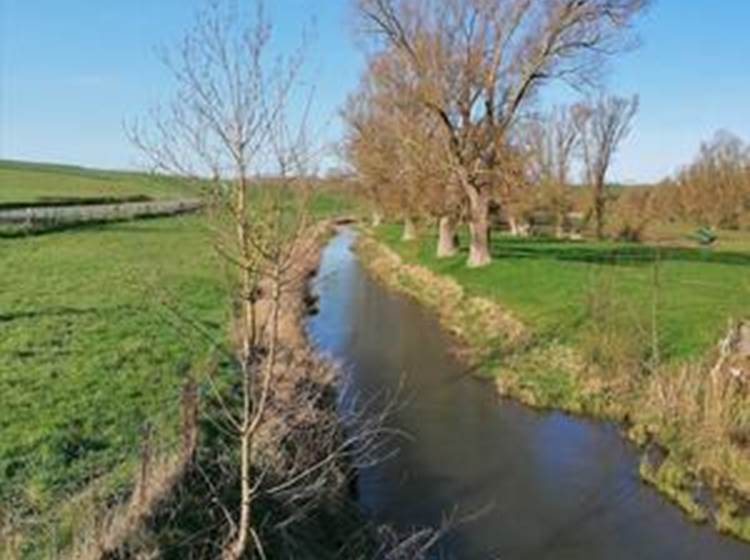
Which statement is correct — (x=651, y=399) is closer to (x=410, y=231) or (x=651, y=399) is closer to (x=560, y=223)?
(x=410, y=231)

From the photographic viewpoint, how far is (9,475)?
1188cm

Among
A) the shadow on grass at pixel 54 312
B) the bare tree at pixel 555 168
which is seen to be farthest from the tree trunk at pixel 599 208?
the shadow on grass at pixel 54 312

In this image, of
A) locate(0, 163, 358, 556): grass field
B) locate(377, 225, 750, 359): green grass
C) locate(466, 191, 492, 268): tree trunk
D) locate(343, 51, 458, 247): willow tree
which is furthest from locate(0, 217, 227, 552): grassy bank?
locate(343, 51, 458, 247): willow tree

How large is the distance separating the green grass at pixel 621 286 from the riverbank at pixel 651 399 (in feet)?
3.45

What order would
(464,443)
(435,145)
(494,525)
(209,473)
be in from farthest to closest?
(435,145) → (464,443) → (494,525) → (209,473)

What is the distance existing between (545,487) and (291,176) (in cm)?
882

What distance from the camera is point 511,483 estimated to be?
52.3ft

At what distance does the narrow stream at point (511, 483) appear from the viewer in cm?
1345

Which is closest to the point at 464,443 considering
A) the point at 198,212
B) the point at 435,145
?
the point at 198,212

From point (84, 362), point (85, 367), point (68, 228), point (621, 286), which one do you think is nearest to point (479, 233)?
point (621, 286)

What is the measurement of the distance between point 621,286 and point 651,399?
1235 centimetres

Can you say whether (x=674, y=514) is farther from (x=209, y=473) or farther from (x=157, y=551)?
(x=157, y=551)

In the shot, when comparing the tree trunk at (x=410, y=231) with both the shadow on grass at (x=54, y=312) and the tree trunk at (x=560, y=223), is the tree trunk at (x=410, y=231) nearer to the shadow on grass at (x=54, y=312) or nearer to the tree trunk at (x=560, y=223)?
the tree trunk at (x=560, y=223)

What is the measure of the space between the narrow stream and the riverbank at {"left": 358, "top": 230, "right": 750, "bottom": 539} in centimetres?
39
